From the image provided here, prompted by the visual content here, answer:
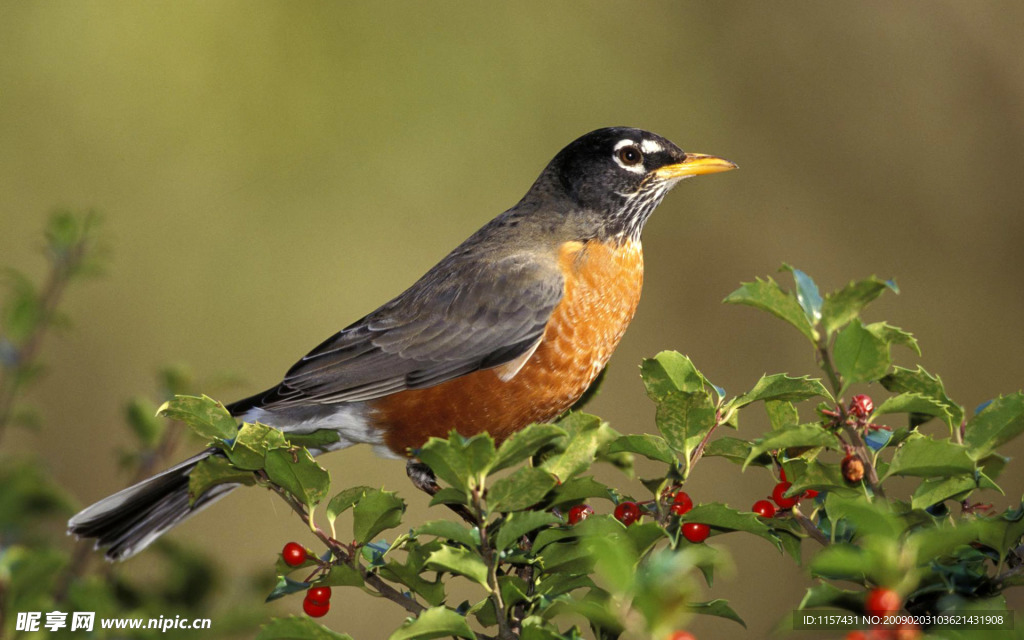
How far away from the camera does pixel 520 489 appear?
1.42 m

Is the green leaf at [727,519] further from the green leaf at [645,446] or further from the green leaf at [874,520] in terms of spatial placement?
the green leaf at [874,520]

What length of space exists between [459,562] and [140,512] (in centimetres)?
153

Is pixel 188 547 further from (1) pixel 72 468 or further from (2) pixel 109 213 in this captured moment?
(2) pixel 109 213

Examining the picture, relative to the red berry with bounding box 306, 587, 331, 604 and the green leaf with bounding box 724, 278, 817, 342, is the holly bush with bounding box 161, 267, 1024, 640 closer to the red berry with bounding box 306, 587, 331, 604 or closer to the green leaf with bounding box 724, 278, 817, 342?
the green leaf with bounding box 724, 278, 817, 342

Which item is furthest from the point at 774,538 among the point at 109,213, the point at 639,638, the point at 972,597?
the point at 109,213

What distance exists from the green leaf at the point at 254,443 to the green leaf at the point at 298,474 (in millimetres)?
25

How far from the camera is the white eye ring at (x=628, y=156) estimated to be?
10.4 ft

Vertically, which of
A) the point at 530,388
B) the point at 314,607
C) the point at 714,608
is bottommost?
the point at 714,608

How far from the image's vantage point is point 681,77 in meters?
5.36

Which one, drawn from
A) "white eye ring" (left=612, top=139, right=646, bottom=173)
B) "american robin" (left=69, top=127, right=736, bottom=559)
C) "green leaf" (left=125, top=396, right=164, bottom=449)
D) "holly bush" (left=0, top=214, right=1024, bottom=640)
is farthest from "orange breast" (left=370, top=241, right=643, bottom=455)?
"holly bush" (left=0, top=214, right=1024, bottom=640)

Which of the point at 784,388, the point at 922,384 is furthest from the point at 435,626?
the point at 922,384

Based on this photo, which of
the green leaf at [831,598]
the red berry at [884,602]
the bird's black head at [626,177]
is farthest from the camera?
the bird's black head at [626,177]

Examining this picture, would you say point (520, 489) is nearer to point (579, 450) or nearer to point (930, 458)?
point (579, 450)

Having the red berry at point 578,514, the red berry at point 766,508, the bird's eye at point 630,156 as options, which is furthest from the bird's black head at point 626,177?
the red berry at point 766,508
